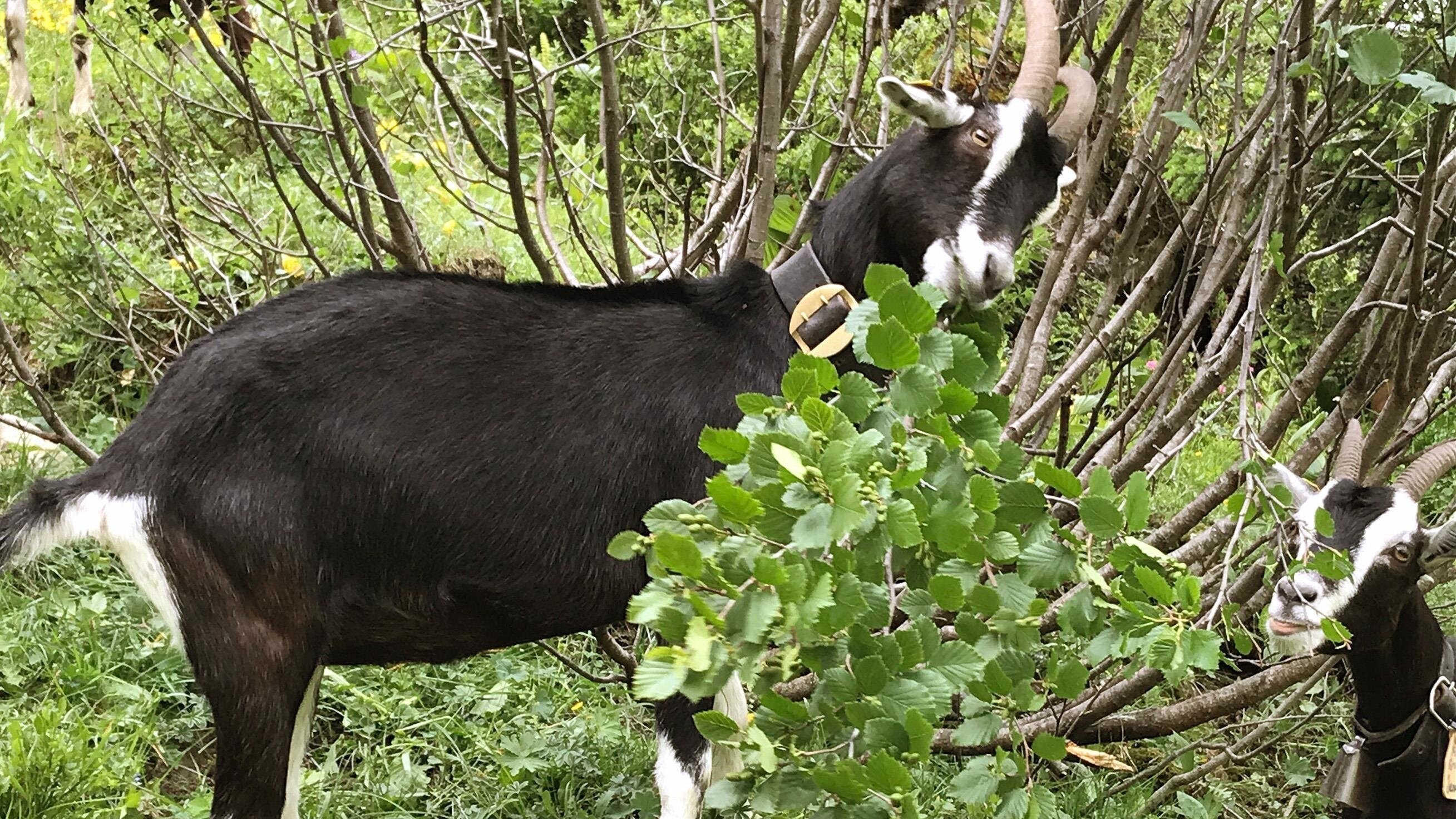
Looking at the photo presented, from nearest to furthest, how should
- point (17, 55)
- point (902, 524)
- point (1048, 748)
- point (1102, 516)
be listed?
1. point (902, 524)
2. point (1102, 516)
3. point (1048, 748)
4. point (17, 55)

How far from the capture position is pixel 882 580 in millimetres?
1847

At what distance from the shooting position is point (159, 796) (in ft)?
10.4

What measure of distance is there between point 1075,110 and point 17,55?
172 inches

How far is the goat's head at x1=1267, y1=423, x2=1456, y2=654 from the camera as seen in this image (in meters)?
3.14

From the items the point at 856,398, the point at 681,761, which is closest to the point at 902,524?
the point at 856,398

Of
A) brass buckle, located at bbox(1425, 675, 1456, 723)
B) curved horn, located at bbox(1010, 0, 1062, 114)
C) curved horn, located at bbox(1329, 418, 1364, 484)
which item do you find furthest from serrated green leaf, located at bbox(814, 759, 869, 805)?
brass buckle, located at bbox(1425, 675, 1456, 723)

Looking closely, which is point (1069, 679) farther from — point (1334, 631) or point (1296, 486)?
point (1296, 486)

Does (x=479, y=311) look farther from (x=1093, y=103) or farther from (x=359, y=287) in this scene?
(x=1093, y=103)

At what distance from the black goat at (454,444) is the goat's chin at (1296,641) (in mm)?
1161

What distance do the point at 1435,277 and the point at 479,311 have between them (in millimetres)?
2251

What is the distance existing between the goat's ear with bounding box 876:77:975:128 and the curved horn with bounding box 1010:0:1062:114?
0.17 meters

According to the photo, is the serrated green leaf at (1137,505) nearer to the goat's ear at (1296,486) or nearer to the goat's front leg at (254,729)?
the goat's front leg at (254,729)

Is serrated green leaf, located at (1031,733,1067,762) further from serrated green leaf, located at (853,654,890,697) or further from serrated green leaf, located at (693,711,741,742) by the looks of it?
serrated green leaf, located at (693,711,741,742)

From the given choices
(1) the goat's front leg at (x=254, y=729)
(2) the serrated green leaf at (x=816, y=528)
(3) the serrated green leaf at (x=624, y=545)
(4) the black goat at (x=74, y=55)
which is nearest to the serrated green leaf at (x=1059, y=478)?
(2) the serrated green leaf at (x=816, y=528)
